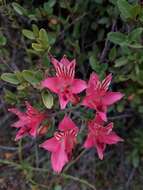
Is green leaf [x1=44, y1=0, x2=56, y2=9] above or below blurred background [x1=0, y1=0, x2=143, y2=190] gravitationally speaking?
above

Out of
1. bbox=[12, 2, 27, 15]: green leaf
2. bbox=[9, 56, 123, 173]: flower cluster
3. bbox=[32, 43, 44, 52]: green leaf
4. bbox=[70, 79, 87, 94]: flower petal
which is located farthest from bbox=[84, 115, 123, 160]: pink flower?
bbox=[12, 2, 27, 15]: green leaf

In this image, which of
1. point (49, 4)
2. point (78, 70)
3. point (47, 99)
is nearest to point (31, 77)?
point (47, 99)

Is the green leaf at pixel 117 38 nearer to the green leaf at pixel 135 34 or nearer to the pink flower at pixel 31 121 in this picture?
the green leaf at pixel 135 34

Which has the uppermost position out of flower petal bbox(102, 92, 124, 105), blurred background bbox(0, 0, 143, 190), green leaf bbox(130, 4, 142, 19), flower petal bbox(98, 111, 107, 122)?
A: green leaf bbox(130, 4, 142, 19)

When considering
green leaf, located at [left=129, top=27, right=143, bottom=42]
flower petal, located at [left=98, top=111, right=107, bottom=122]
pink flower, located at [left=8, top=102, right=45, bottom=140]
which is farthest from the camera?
green leaf, located at [left=129, top=27, right=143, bottom=42]

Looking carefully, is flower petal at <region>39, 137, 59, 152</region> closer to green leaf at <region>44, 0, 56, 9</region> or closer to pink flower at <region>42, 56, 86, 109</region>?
pink flower at <region>42, 56, 86, 109</region>

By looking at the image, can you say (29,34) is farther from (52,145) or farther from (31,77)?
(52,145)
